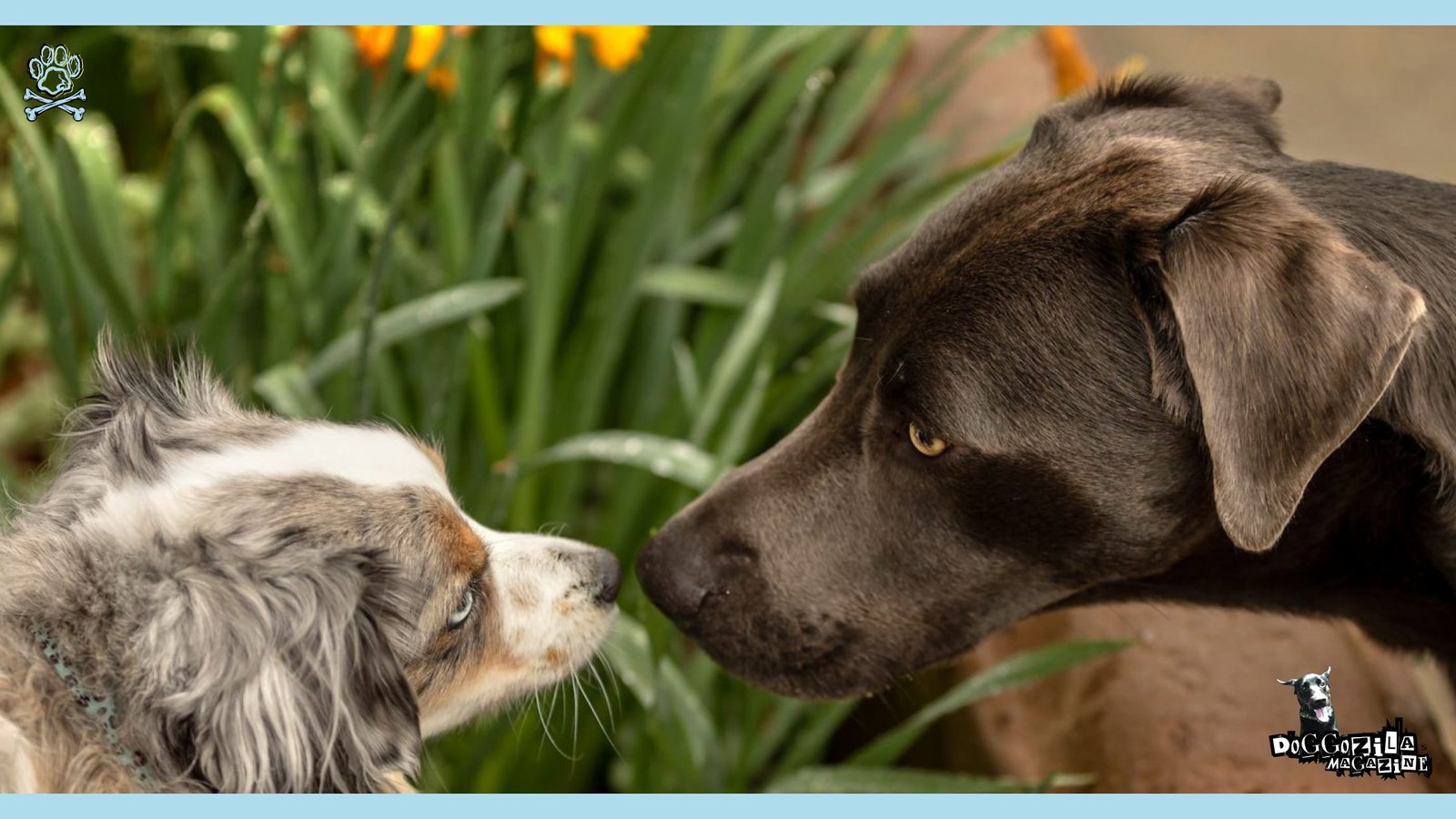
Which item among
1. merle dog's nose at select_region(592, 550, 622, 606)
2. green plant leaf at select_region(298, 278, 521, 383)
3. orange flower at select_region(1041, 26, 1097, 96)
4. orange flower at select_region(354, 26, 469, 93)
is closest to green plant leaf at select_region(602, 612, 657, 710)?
merle dog's nose at select_region(592, 550, 622, 606)

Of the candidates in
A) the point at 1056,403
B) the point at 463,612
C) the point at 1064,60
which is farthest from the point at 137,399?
the point at 1064,60

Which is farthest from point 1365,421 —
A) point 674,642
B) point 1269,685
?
point 674,642

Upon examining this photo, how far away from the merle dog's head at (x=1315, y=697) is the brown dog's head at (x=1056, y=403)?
400 mm

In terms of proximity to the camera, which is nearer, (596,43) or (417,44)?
(417,44)

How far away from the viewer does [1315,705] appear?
179 centimetres

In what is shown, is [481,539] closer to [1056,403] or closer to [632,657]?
[632,657]

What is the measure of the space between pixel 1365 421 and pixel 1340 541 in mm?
220

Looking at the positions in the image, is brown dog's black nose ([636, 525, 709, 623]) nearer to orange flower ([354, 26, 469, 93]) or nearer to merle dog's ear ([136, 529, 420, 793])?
merle dog's ear ([136, 529, 420, 793])

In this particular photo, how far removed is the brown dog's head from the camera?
130 cm

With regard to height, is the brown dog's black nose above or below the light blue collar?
below

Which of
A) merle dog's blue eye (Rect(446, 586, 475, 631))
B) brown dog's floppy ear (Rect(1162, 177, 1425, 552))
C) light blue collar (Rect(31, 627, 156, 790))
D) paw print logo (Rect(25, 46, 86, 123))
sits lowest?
merle dog's blue eye (Rect(446, 586, 475, 631))

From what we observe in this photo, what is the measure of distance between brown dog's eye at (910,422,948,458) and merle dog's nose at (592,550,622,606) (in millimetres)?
514

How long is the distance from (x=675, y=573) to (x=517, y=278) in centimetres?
98

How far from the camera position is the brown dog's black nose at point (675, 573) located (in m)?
1.75
